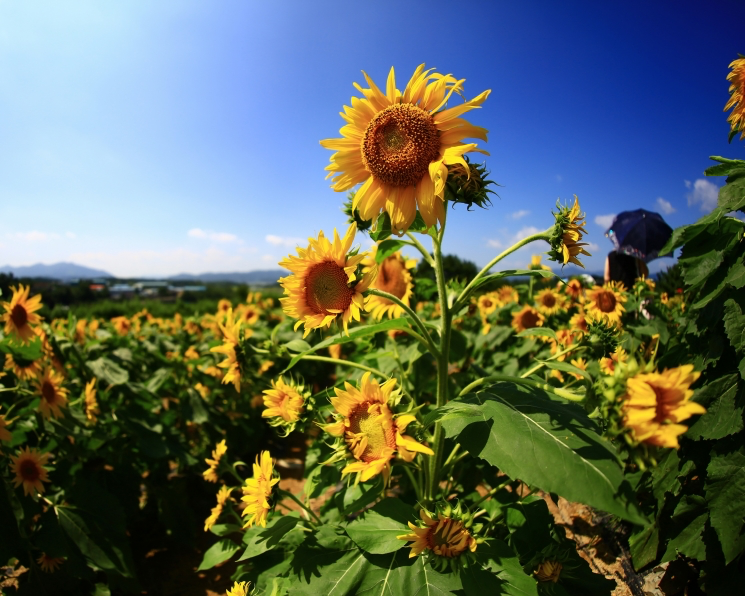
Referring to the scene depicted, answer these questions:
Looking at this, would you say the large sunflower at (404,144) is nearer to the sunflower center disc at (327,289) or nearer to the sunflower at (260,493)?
the sunflower center disc at (327,289)

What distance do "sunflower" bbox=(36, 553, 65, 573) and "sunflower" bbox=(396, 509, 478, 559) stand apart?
8.38 ft

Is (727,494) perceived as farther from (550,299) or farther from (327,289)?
(550,299)

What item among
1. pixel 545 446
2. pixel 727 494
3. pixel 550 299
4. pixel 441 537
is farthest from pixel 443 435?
pixel 550 299

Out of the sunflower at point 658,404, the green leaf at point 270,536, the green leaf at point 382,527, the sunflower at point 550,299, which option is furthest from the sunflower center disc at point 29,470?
the sunflower at point 550,299

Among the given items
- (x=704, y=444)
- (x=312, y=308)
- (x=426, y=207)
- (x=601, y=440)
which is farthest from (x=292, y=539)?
(x=704, y=444)

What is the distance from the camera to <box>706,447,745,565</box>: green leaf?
1411 millimetres

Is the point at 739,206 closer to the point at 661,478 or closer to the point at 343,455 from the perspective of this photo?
the point at 661,478

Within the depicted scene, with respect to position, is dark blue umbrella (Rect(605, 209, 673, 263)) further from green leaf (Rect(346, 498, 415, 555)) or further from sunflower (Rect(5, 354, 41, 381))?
sunflower (Rect(5, 354, 41, 381))

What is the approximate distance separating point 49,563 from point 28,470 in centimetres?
59

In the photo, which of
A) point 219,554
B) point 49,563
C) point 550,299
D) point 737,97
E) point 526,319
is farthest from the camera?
point 550,299

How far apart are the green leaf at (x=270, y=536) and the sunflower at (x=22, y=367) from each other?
2111mm

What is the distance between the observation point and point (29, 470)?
262 centimetres

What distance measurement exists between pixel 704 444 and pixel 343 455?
1408 millimetres

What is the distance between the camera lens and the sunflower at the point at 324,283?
1.37m
